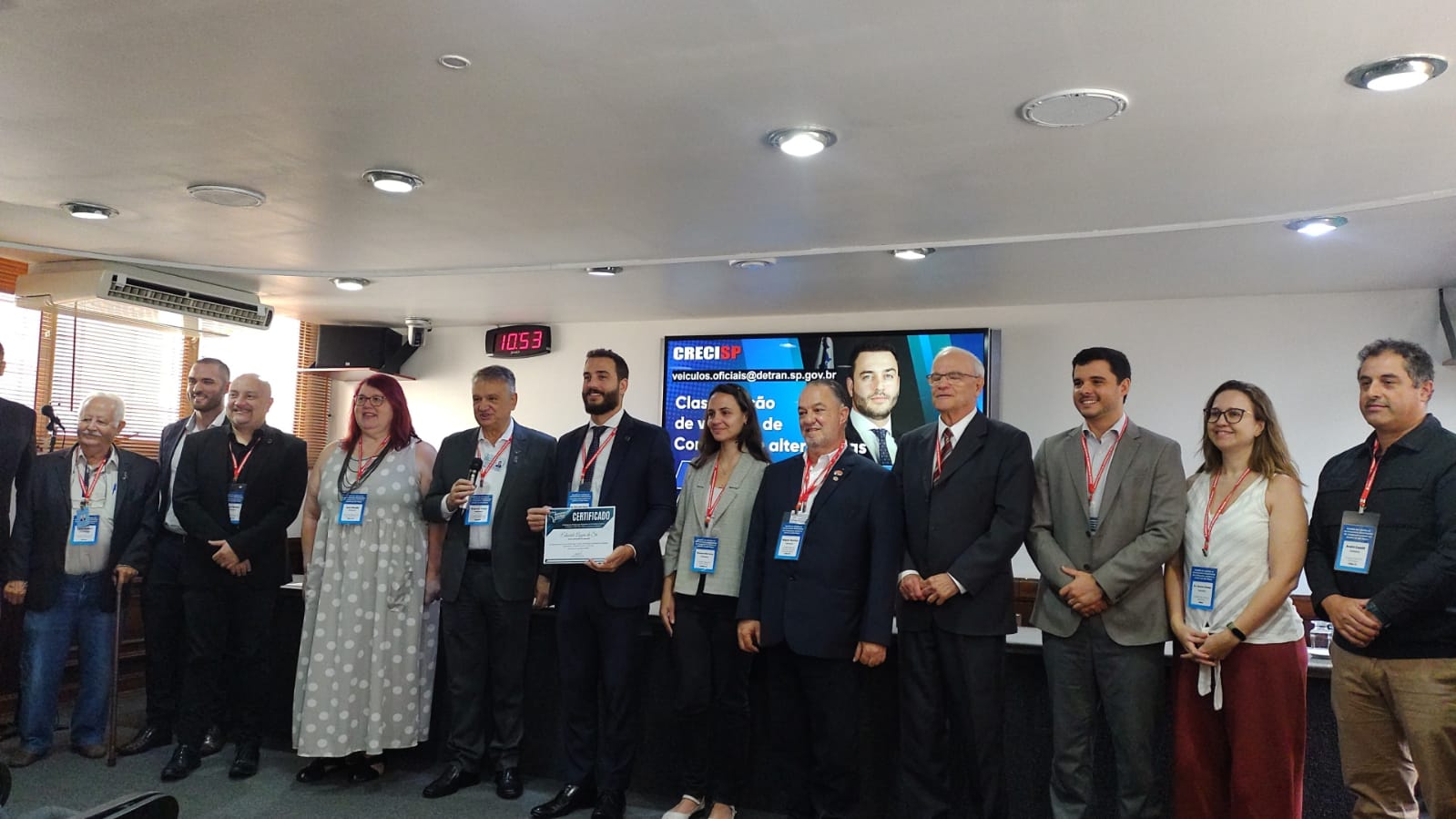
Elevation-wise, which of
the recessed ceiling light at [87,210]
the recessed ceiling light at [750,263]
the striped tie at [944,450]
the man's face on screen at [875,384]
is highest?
the recessed ceiling light at [87,210]

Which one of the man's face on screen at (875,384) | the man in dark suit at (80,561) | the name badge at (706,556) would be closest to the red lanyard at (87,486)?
the man in dark suit at (80,561)

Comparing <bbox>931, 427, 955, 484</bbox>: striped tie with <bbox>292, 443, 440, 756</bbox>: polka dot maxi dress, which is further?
<bbox>292, 443, 440, 756</bbox>: polka dot maxi dress

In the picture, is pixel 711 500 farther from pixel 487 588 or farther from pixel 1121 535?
pixel 1121 535

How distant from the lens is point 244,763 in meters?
3.82

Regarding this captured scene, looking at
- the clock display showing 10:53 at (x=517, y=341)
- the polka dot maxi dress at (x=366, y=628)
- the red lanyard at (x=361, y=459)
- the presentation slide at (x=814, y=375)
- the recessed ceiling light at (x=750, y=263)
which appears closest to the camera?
the polka dot maxi dress at (x=366, y=628)

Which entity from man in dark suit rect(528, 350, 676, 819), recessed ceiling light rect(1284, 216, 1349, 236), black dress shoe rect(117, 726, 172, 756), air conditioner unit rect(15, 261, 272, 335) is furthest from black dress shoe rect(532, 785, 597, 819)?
air conditioner unit rect(15, 261, 272, 335)

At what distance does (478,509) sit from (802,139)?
1.80 m

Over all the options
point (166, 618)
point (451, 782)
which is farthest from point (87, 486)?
point (451, 782)

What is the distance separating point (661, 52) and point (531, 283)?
3356 millimetres

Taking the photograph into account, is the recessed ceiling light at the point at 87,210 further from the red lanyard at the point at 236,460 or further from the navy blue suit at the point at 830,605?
the navy blue suit at the point at 830,605

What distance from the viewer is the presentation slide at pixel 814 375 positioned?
608 centimetres

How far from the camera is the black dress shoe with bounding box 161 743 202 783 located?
3760 millimetres

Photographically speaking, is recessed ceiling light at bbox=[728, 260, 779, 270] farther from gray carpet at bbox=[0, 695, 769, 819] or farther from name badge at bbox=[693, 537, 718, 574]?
gray carpet at bbox=[0, 695, 769, 819]

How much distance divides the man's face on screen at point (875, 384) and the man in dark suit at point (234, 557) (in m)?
3.46
